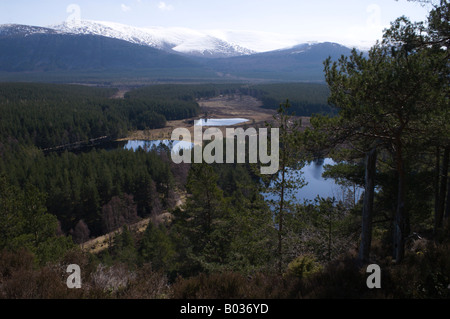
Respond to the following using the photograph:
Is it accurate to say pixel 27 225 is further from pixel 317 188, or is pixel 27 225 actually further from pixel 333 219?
pixel 317 188

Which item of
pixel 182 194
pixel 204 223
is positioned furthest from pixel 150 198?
pixel 204 223

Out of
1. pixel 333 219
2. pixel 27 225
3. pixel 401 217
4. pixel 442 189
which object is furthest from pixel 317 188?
pixel 401 217

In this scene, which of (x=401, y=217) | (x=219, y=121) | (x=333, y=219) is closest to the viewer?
(x=401, y=217)

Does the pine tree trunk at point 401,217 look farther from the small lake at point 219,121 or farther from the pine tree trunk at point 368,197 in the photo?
the small lake at point 219,121

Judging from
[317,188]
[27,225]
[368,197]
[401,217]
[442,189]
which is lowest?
[317,188]

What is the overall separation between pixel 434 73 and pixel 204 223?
11.4 meters

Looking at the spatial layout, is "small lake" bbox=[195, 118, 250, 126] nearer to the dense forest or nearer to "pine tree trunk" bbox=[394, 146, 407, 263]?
the dense forest

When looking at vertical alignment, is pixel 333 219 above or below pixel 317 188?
above

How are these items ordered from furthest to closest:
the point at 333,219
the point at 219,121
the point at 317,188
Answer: the point at 219,121 < the point at 317,188 < the point at 333,219

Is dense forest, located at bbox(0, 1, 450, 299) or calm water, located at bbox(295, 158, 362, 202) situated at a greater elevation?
dense forest, located at bbox(0, 1, 450, 299)


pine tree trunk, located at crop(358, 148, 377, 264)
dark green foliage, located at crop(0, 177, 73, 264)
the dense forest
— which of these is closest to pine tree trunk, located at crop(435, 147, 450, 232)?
the dense forest

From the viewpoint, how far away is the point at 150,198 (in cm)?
4372

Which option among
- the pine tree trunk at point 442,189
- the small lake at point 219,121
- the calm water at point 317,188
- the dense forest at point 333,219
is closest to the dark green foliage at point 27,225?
the dense forest at point 333,219

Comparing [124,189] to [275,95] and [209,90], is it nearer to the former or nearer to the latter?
[275,95]
